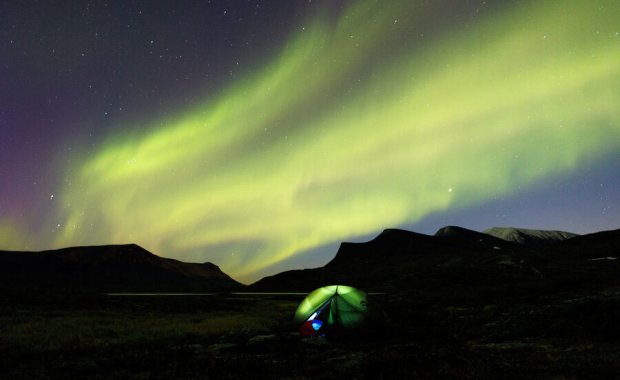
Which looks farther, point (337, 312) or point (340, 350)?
point (337, 312)

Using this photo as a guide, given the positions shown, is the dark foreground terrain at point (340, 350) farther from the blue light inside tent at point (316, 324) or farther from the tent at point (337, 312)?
the blue light inside tent at point (316, 324)

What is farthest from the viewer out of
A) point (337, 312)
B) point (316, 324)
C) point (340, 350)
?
point (316, 324)

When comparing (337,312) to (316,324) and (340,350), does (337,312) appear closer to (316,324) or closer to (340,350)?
(316,324)

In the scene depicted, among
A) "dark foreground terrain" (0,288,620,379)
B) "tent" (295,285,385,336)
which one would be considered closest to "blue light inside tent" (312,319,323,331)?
"tent" (295,285,385,336)

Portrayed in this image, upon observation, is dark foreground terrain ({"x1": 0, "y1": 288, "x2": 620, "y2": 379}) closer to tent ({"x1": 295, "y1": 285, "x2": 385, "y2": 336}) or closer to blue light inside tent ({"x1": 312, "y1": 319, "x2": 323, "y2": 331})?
tent ({"x1": 295, "y1": 285, "x2": 385, "y2": 336})

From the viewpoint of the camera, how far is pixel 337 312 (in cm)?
2181

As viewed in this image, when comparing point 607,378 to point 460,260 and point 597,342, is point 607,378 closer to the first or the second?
point 597,342

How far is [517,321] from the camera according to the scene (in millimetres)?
23578

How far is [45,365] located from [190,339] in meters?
8.43

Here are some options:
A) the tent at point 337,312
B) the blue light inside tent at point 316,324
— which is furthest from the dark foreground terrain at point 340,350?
the blue light inside tent at point 316,324

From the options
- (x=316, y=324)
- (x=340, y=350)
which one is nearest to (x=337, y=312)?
(x=316, y=324)

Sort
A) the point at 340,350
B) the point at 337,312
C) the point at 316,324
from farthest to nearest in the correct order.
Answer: the point at 316,324, the point at 337,312, the point at 340,350

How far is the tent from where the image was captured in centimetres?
2162

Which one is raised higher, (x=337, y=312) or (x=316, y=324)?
(x=337, y=312)
